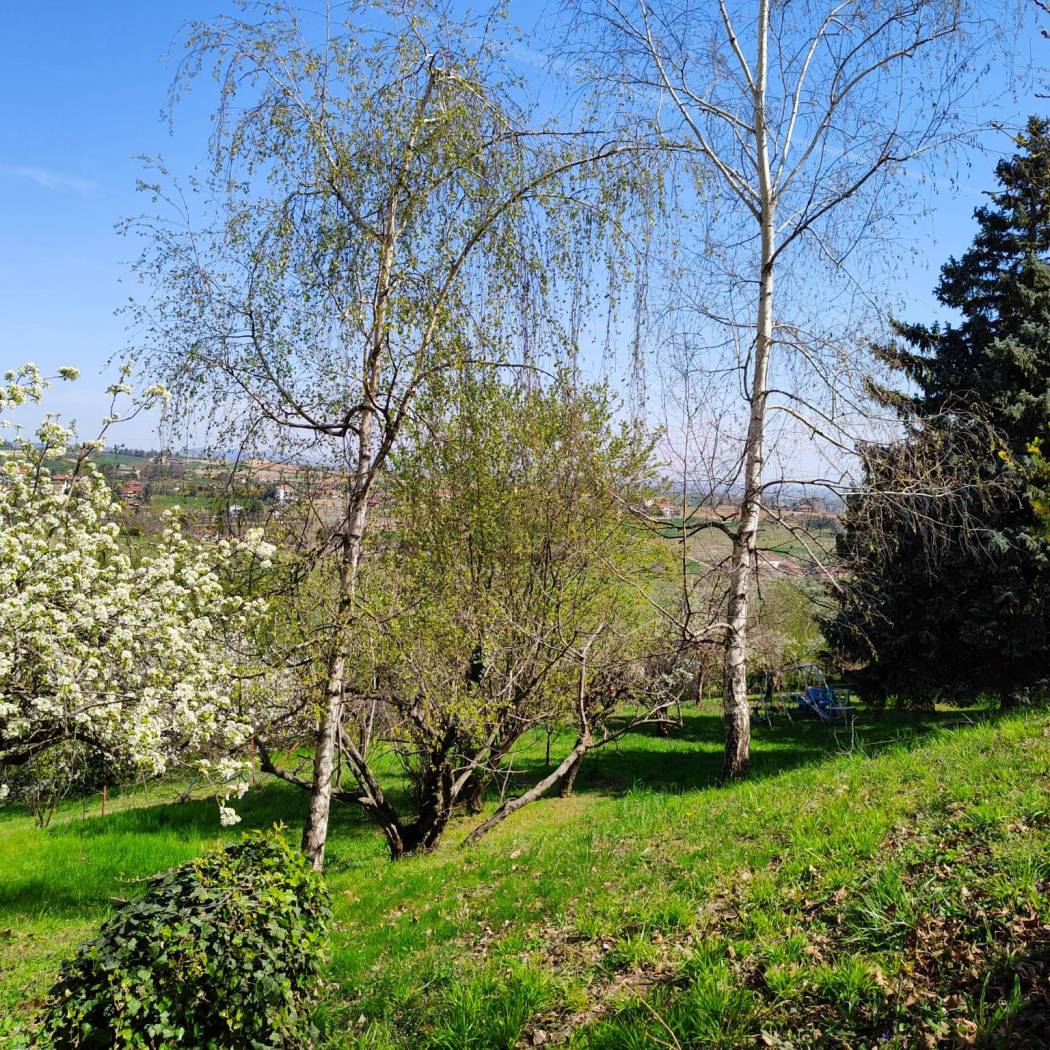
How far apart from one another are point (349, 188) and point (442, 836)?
8635mm

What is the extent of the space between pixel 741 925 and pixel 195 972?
2.81 meters

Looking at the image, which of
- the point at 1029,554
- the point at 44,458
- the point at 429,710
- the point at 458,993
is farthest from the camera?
the point at 1029,554

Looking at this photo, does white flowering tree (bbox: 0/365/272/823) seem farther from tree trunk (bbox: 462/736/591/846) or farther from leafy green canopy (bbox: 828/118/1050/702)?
leafy green canopy (bbox: 828/118/1050/702)

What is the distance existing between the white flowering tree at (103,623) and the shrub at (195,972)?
220cm

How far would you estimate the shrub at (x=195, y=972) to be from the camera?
3.23 meters

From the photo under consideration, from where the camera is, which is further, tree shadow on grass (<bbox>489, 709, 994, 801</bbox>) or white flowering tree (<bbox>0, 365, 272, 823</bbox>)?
tree shadow on grass (<bbox>489, 709, 994, 801</bbox>)

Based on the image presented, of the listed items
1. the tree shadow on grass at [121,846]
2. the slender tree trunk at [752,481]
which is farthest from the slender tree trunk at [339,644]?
the slender tree trunk at [752,481]

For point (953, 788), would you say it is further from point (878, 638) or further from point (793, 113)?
point (878, 638)

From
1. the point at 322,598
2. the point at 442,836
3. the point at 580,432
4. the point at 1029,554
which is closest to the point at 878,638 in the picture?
the point at 1029,554

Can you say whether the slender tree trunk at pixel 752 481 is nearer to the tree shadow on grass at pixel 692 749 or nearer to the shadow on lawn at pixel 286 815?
the shadow on lawn at pixel 286 815

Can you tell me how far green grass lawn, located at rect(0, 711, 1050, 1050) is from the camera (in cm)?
302

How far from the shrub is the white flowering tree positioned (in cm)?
220

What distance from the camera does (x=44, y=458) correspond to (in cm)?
680

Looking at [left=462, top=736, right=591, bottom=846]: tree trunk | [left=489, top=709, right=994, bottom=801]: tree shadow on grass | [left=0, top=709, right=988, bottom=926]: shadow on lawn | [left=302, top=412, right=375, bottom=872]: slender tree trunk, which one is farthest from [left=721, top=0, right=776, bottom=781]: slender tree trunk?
[left=302, top=412, right=375, bottom=872]: slender tree trunk
